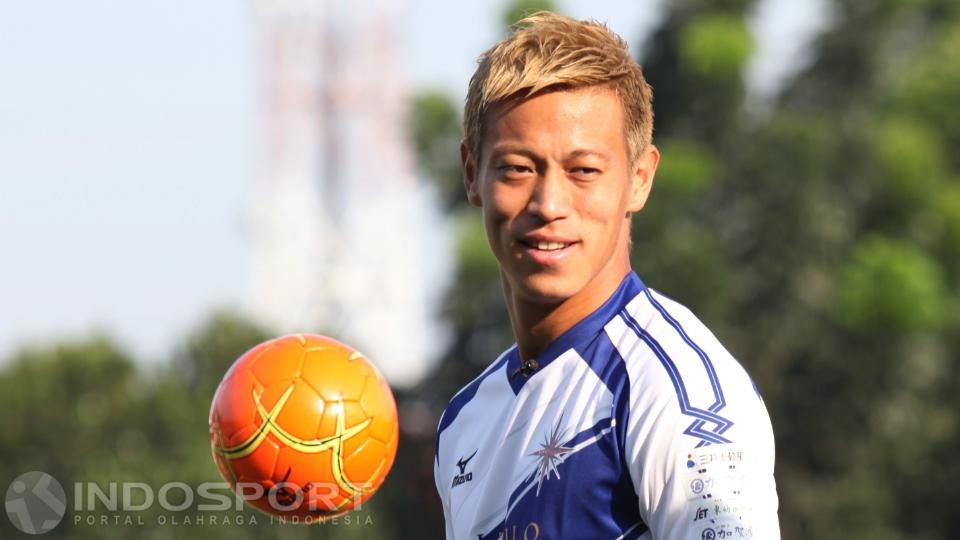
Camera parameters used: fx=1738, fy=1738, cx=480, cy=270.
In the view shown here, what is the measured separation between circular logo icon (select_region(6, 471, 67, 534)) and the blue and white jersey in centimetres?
1885

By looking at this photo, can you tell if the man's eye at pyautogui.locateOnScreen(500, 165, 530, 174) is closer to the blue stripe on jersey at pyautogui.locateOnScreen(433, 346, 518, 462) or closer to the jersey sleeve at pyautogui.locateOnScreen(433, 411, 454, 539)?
the blue stripe on jersey at pyautogui.locateOnScreen(433, 346, 518, 462)

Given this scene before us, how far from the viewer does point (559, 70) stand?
14.2ft

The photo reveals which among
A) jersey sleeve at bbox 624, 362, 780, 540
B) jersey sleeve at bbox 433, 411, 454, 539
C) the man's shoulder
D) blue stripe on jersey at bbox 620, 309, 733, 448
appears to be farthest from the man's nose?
jersey sleeve at bbox 433, 411, 454, 539

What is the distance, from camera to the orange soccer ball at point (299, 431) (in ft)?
19.0

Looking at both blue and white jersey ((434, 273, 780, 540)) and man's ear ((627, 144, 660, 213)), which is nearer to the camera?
blue and white jersey ((434, 273, 780, 540))

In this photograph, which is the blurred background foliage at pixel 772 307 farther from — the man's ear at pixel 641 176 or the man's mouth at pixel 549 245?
the man's mouth at pixel 549 245

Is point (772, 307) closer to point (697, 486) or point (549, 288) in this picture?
point (549, 288)

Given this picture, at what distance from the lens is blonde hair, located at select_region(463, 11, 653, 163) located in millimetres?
4328

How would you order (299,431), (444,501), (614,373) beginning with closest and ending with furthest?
1. (614,373)
2. (444,501)
3. (299,431)

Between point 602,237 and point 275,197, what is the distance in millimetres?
56696

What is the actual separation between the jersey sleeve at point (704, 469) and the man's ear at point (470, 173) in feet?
3.07

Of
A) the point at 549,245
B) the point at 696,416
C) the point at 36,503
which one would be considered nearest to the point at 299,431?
the point at 549,245

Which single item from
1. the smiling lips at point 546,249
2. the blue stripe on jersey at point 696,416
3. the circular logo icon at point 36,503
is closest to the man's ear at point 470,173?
the smiling lips at point 546,249

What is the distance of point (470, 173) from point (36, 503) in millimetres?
19947
